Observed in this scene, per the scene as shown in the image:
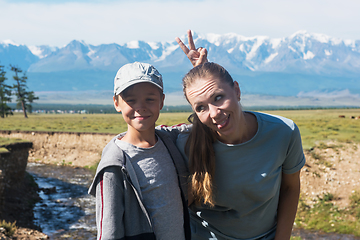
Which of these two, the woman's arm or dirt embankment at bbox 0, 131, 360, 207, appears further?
dirt embankment at bbox 0, 131, 360, 207

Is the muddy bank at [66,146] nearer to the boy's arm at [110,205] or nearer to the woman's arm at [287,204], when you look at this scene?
the woman's arm at [287,204]

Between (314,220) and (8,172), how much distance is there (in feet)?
41.4

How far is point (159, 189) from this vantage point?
247cm

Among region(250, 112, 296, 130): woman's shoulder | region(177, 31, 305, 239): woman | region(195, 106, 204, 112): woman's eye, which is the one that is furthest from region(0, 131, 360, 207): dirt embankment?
region(195, 106, 204, 112): woman's eye

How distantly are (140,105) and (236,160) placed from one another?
90cm

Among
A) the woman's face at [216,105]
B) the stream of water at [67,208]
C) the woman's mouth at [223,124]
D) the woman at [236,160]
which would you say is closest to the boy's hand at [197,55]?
the woman at [236,160]

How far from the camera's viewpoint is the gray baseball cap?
2432mm

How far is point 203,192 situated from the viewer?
2.69m

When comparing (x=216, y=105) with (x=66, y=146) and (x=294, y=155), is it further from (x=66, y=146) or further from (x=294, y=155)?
(x=66, y=146)

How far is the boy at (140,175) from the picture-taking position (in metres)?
2.21

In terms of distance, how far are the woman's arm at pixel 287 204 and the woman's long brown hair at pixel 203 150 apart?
2.03 feet

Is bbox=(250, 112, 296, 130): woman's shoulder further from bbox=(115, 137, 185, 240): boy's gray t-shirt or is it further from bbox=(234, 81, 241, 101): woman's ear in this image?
bbox=(115, 137, 185, 240): boy's gray t-shirt

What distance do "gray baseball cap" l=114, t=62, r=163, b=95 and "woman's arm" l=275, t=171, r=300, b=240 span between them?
140cm


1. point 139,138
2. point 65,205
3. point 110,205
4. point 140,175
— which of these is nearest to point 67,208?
point 65,205
